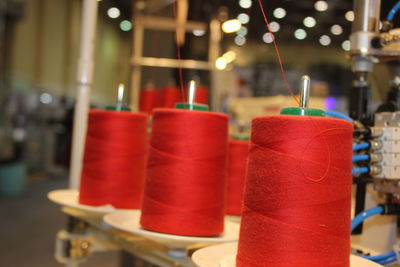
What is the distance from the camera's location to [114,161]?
110cm

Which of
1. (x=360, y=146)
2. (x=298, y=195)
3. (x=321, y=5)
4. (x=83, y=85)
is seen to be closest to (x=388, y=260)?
(x=360, y=146)

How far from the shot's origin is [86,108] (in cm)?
140

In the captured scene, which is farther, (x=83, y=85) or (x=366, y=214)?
(x=83, y=85)

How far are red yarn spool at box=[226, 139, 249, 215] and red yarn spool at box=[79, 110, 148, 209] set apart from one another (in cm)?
21

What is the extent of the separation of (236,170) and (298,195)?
48 centimetres

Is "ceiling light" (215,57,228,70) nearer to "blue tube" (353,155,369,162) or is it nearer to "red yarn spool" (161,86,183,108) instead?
"red yarn spool" (161,86,183,108)

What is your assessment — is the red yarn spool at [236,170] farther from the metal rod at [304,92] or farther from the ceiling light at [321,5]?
the ceiling light at [321,5]

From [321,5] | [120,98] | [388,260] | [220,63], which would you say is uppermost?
[321,5]

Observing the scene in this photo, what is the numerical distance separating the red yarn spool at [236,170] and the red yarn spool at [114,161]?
210 millimetres

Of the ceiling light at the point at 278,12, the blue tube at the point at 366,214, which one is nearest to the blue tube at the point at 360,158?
the blue tube at the point at 366,214

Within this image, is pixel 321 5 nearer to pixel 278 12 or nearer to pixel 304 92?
pixel 278 12

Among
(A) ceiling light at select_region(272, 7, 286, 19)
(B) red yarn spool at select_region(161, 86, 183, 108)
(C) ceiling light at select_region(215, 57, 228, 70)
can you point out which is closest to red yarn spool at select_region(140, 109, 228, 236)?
(A) ceiling light at select_region(272, 7, 286, 19)

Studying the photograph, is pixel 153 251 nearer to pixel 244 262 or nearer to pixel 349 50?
pixel 244 262

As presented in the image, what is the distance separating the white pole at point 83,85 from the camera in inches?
54.5
